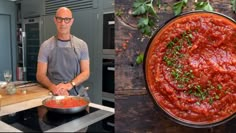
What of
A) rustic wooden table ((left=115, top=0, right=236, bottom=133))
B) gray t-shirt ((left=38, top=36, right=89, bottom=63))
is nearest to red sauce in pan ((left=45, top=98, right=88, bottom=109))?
rustic wooden table ((left=115, top=0, right=236, bottom=133))

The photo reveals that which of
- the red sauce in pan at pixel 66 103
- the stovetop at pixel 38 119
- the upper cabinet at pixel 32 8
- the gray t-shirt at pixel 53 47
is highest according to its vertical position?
the upper cabinet at pixel 32 8

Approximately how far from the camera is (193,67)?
770 mm

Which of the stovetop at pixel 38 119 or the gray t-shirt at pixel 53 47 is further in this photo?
the gray t-shirt at pixel 53 47

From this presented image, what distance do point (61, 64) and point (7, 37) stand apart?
76cm

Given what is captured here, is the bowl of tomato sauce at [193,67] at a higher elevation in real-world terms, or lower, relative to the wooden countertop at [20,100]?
higher

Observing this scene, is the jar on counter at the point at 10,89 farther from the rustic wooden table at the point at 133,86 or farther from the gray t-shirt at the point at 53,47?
the rustic wooden table at the point at 133,86

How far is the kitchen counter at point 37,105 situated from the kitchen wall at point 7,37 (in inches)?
22.4

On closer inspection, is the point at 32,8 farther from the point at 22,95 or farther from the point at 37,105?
the point at 37,105

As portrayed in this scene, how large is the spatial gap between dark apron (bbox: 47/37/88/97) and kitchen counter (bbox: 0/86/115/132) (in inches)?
5.0

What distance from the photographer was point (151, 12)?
2.99ft

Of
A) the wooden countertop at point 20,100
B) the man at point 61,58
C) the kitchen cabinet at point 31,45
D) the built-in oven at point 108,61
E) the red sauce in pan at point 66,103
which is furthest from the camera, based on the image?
the kitchen cabinet at point 31,45

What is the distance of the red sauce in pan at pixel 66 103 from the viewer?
0.86 metres

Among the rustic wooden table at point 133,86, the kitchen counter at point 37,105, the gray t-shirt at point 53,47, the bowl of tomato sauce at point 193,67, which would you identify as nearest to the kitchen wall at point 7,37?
the gray t-shirt at point 53,47

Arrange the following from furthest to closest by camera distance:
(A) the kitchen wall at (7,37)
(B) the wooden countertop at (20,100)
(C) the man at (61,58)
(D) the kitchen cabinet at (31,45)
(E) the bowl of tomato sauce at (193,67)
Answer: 1. (D) the kitchen cabinet at (31,45)
2. (A) the kitchen wall at (7,37)
3. (C) the man at (61,58)
4. (B) the wooden countertop at (20,100)
5. (E) the bowl of tomato sauce at (193,67)
